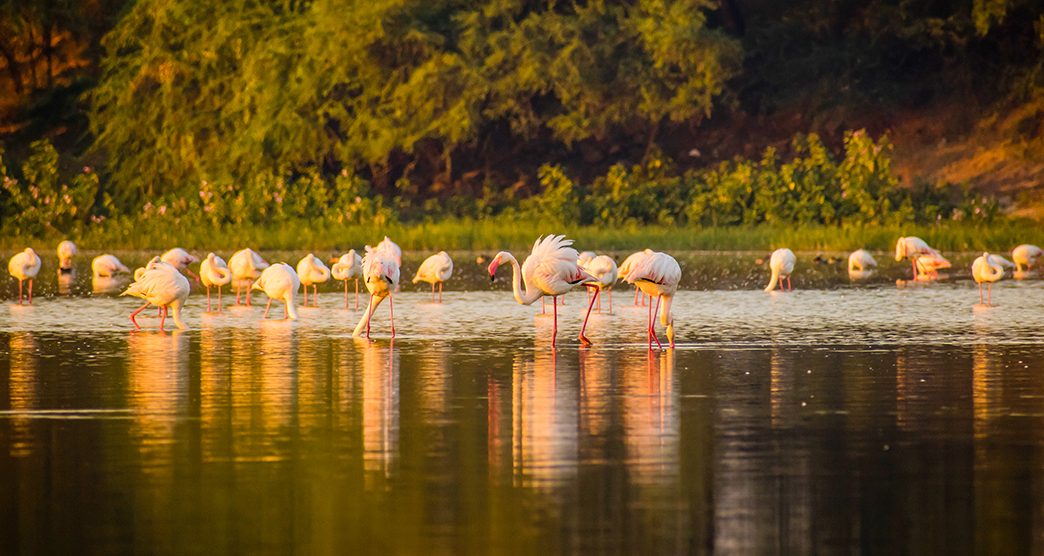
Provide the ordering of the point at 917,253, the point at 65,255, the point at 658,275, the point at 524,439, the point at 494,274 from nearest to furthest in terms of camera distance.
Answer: the point at 524,439
the point at 658,275
the point at 494,274
the point at 917,253
the point at 65,255

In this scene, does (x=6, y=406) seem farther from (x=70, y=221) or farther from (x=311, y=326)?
(x=70, y=221)

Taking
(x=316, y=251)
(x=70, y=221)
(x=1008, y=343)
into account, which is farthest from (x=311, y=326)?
(x=70, y=221)

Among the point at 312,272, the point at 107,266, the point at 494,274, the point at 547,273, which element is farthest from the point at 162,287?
the point at 107,266

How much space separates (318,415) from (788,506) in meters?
3.64

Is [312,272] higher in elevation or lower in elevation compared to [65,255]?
lower

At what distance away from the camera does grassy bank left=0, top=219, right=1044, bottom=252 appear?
101ft

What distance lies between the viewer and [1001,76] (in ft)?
126

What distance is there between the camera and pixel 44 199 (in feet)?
116

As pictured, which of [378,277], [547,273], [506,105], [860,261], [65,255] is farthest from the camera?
[506,105]

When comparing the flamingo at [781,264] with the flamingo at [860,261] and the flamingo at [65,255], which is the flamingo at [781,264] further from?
the flamingo at [65,255]

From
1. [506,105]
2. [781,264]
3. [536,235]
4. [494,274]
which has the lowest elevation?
[494,274]

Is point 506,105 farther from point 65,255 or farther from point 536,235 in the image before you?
point 65,255

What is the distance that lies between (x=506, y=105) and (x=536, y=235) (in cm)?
531

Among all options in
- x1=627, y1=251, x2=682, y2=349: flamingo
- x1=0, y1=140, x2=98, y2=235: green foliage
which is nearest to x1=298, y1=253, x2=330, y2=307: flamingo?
x1=627, y1=251, x2=682, y2=349: flamingo
